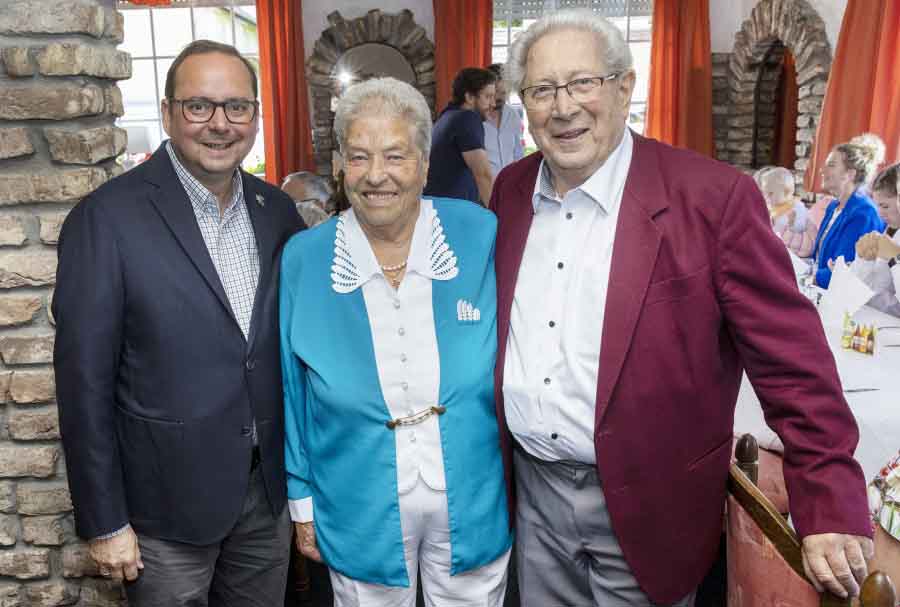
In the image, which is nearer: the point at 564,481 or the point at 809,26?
the point at 564,481

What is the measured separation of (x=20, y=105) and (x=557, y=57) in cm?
116

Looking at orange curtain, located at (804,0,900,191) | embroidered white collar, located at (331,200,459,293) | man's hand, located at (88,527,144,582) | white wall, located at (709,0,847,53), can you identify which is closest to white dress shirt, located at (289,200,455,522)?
embroidered white collar, located at (331,200,459,293)

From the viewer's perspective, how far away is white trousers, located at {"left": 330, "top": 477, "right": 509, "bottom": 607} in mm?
1598

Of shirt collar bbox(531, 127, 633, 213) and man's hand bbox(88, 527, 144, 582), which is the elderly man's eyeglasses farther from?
man's hand bbox(88, 527, 144, 582)

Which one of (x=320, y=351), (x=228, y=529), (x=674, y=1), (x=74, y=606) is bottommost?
(x=74, y=606)

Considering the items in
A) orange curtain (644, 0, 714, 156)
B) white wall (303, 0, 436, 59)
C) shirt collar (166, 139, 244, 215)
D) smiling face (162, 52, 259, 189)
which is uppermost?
white wall (303, 0, 436, 59)

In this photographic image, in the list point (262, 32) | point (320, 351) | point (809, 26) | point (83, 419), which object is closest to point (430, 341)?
point (320, 351)

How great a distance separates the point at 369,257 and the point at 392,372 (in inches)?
9.4

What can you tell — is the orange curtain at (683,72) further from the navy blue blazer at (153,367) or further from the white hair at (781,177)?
the navy blue blazer at (153,367)

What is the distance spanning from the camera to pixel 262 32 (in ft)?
27.4

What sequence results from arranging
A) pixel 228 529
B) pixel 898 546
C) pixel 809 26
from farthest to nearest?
pixel 809 26
pixel 228 529
pixel 898 546

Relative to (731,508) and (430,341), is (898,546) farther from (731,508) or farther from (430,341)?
(430,341)

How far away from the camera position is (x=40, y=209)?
177cm

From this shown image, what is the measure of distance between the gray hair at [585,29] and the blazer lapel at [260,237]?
2.05 feet
